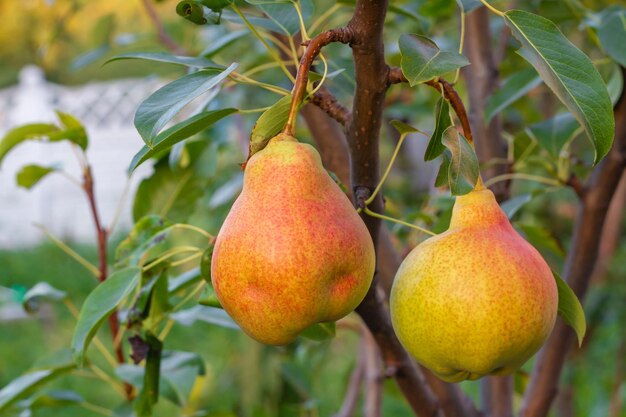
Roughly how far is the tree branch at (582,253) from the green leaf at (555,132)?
5 centimetres

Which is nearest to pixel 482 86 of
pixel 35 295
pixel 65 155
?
pixel 35 295

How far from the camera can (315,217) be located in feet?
1.76

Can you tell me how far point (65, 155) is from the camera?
5871 millimetres

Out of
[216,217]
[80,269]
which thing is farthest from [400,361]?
[80,269]

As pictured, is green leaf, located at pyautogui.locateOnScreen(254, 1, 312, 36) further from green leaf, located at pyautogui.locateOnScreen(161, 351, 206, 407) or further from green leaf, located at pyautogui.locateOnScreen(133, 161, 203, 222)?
green leaf, located at pyautogui.locateOnScreen(161, 351, 206, 407)

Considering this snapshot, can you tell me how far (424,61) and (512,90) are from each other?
449mm

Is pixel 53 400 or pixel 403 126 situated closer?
pixel 403 126

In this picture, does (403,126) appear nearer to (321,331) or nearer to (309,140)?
(321,331)

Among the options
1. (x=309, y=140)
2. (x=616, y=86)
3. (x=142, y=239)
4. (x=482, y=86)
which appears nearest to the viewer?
(x=142, y=239)

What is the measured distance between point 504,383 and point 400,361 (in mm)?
369

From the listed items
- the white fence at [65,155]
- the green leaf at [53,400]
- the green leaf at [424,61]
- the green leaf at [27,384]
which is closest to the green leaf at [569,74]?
the green leaf at [424,61]

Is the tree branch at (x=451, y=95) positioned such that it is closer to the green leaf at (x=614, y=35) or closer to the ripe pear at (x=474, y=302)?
the ripe pear at (x=474, y=302)

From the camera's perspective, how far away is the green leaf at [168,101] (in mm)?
580

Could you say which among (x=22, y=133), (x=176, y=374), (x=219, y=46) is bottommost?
(x=176, y=374)
